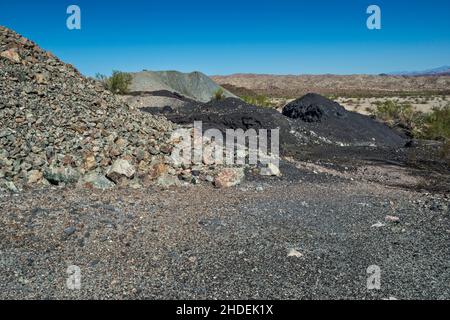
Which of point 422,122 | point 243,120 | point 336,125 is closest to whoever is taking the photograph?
point 243,120

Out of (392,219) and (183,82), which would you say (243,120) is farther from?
(183,82)

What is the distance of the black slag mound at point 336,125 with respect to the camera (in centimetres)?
1513

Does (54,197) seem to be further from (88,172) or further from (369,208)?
(369,208)

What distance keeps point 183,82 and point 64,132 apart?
26.1 metres

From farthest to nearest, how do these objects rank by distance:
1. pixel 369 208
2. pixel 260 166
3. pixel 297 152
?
pixel 297 152
pixel 260 166
pixel 369 208

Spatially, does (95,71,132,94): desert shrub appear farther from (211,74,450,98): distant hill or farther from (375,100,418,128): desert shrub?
(211,74,450,98): distant hill

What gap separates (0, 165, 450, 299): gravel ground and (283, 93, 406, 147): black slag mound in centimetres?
809

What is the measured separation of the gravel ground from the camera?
3.97 meters

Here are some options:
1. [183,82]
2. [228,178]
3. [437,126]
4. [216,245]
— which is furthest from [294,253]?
[183,82]

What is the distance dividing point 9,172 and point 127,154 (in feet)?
6.28

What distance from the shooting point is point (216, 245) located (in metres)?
4.95

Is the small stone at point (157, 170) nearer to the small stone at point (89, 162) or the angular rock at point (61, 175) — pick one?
the small stone at point (89, 162)

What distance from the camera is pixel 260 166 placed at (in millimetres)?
8914

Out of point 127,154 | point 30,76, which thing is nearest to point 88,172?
point 127,154
